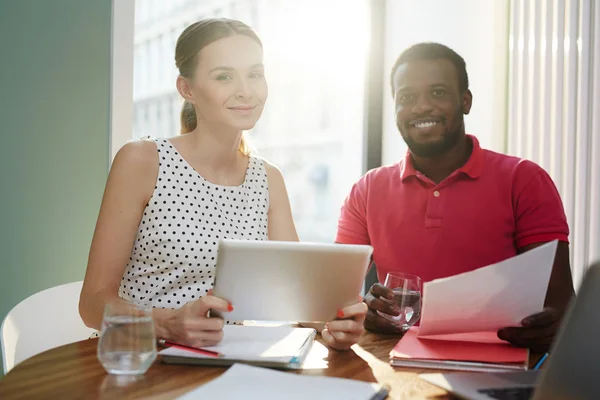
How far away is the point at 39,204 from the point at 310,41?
2269mm

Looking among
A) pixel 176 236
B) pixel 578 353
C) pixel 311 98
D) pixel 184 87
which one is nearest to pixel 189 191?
pixel 176 236

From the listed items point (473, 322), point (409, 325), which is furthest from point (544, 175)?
point (473, 322)

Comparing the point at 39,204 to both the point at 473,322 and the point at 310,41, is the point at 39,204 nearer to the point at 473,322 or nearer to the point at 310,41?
the point at 473,322

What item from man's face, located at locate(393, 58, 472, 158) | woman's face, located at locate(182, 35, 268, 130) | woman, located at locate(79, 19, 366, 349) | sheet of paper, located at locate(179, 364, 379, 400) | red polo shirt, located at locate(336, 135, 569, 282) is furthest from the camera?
man's face, located at locate(393, 58, 472, 158)

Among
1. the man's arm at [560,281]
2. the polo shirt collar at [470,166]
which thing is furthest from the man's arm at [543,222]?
the polo shirt collar at [470,166]

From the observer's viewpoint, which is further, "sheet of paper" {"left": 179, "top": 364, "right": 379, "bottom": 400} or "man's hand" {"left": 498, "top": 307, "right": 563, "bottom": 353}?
"man's hand" {"left": 498, "top": 307, "right": 563, "bottom": 353}

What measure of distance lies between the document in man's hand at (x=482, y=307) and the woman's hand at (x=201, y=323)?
335 mm

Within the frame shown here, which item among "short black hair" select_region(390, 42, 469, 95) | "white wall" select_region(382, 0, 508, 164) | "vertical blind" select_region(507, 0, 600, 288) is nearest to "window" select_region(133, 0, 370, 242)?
"white wall" select_region(382, 0, 508, 164)

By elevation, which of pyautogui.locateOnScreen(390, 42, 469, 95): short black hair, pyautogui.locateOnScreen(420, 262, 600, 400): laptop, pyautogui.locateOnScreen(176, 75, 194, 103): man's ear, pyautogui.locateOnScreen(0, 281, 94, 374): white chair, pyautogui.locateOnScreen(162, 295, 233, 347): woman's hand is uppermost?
pyautogui.locateOnScreen(390, 42, 469, 95): short black hair

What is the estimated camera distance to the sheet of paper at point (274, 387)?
2.87 ft

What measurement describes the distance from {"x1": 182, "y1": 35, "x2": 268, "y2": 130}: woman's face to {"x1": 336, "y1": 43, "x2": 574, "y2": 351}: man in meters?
0.64

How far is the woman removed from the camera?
1567 millimetres

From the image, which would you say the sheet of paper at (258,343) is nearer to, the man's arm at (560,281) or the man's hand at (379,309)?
the man's hand at (379,309)

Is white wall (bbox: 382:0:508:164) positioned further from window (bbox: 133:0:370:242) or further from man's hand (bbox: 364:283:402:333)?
man's hand (bbox: 364:283:402:333)
